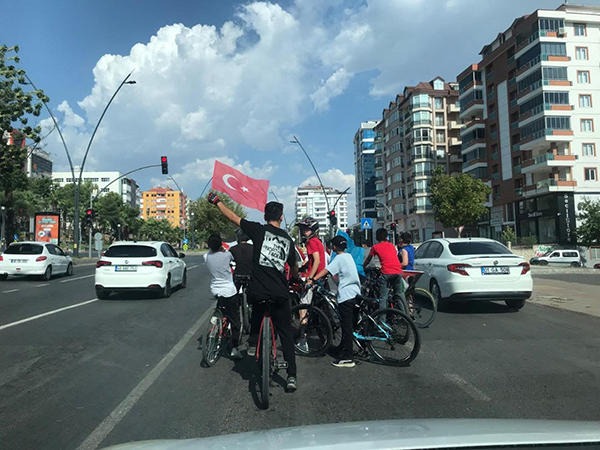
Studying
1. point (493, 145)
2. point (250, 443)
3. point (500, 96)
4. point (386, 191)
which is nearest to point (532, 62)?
point (500, 96)

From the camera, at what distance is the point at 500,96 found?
53500mm

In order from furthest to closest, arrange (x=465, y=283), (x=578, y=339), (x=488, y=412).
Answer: (x=465, y=283) → (x=578, y=339) → (x=488, y=412)

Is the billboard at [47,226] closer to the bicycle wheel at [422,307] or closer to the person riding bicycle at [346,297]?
the bicycle wheel at [422,307]

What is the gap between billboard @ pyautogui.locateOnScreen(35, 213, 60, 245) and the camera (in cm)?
3378

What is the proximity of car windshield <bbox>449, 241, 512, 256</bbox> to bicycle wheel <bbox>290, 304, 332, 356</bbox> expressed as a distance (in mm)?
4866

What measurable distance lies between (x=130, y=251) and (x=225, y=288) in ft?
24.8

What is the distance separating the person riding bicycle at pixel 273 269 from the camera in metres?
4.59

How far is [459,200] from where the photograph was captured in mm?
45531

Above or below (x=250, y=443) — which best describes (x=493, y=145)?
above

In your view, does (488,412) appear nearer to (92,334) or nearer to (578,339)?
(578,339)

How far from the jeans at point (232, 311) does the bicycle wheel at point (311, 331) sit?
741 millimetres

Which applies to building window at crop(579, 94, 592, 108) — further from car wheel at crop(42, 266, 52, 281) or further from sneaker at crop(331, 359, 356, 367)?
sneaker at crop(331, 359, 356, 367)

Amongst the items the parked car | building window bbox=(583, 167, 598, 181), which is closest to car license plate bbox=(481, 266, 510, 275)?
the parked car

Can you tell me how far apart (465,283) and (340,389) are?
560cm
